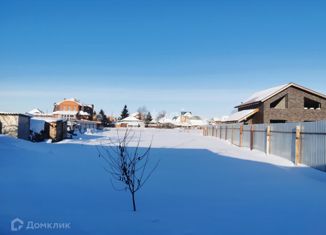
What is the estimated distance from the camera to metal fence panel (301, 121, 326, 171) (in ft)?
36.5

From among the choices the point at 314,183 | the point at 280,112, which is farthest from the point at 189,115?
the point at 314,183

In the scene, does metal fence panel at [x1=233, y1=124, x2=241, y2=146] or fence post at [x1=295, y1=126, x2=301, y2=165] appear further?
metal fence panel at [x1=233, y1=124, x2=241, y2=146]

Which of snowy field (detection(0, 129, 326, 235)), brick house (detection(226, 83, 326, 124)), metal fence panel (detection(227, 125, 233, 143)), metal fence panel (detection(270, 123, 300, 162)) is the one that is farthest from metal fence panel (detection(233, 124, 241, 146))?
snowy field (detection(0, 129, 326, 235))

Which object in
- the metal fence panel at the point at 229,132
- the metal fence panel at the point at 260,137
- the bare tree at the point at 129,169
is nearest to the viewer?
the bare tree at the point at 129,169

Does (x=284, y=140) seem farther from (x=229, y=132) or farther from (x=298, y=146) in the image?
(x=229, y=132)

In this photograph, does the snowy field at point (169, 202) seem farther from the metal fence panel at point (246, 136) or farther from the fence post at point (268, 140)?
the metal fence panel at point (246, 136)

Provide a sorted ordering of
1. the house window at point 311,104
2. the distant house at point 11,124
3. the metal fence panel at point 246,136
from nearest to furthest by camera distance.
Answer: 1. the distant house at point 11,124
2. the metal fence panel at point 246,136
3. the house window at point 311,104

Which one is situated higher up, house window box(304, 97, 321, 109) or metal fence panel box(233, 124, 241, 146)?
house window box(304, 97, 321, 109)

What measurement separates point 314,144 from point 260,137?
23.4ft

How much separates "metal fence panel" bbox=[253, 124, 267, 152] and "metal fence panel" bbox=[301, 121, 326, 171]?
5155mm

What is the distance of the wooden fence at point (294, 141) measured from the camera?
1138 centimetres

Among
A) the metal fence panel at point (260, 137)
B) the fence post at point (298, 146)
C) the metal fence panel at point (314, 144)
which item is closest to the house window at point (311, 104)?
the metal fence panel at point (260, 137)

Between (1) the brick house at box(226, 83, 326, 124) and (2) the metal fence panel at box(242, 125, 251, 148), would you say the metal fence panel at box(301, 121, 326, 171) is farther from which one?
(1) the brick house at box(226, 83, 326, 124)

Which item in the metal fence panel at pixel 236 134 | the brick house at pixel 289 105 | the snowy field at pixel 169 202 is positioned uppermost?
the brick house at pixel 289 105
